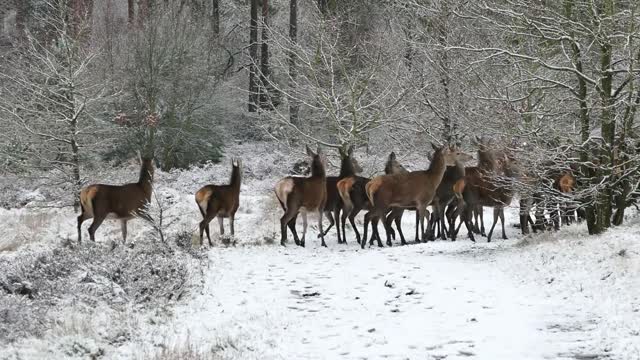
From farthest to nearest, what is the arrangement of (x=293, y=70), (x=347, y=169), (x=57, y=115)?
(x=293, y=70) → (x=57, y=115) → (x=347, y=169)

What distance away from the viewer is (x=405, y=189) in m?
15.0

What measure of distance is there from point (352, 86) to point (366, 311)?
14326 millimetres

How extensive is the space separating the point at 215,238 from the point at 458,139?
11.1 meters

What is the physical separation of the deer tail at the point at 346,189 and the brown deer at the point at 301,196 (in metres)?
0.35

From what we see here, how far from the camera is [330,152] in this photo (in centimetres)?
2541

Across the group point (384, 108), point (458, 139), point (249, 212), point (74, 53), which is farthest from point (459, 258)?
point (74, 53)

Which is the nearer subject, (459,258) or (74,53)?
(459,258)

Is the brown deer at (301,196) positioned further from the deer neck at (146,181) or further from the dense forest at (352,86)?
the dense forest at (352,86)

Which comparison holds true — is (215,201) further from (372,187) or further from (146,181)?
(372,187)

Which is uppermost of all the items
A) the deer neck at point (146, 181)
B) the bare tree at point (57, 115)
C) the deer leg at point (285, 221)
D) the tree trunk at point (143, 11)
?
the tree trunk at point (143, 11)

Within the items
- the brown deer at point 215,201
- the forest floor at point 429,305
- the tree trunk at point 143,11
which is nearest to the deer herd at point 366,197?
the brown deer at point 215,201

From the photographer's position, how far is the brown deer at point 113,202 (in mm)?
15133

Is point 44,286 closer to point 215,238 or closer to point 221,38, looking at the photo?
point 215,238

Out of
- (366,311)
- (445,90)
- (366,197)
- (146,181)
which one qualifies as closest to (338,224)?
(366,197)
